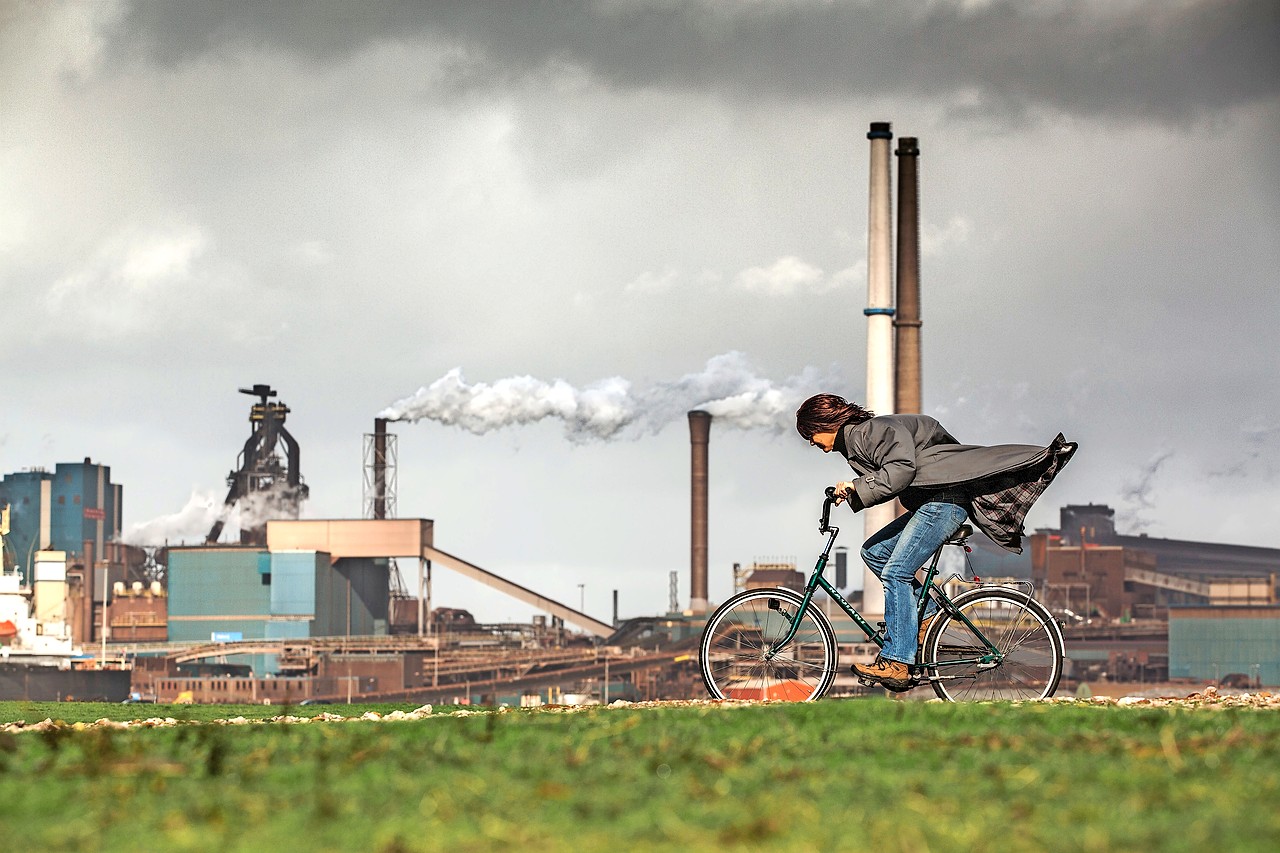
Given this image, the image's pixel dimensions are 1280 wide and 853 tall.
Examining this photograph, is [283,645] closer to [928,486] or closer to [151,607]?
[151,607]

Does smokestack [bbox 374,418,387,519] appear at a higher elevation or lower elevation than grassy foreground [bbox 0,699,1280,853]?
higher

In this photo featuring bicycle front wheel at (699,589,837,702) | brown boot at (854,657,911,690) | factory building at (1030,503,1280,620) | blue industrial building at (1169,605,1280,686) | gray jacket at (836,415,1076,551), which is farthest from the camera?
factory building at (1030,503,1280,620)

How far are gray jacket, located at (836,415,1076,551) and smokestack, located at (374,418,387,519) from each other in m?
66.2

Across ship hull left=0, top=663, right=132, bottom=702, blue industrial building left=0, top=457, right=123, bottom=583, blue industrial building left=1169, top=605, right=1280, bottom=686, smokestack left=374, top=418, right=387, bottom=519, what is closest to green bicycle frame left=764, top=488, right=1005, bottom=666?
ship hull left=0, top=663, right=132, bottom=702

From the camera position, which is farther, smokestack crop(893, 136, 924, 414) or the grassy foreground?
smokestack crop(893, 136, 924, 414)

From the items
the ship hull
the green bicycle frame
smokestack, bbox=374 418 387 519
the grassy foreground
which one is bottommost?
the ship hull

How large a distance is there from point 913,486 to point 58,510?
106 meters

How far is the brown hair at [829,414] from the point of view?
7883 millimetres

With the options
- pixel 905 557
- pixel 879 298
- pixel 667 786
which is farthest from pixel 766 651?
pixel 879 298

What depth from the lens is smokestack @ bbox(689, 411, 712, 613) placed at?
2746 inches

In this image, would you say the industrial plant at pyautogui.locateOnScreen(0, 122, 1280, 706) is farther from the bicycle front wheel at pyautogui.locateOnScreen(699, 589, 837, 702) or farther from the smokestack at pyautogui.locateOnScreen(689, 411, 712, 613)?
the bicycle front wheel at pyautogui.locateOnScreen(699, 589, 837, 702)

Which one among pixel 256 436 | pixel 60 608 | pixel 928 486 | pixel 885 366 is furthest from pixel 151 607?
pixel 928 486

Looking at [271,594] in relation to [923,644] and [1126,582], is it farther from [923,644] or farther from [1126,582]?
[923,644]

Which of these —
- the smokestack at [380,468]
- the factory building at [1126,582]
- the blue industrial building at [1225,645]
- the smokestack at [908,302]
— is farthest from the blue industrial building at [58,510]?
the smokestack at [908,302]
